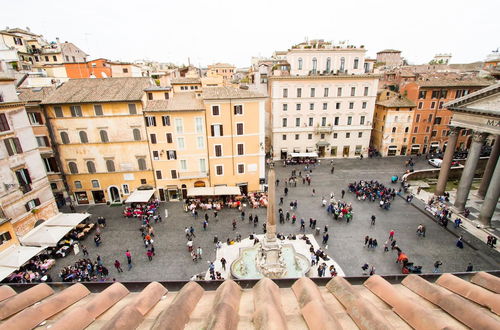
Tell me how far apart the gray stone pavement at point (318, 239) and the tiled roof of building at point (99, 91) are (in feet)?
36.0

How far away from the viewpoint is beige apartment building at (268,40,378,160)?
3597cm

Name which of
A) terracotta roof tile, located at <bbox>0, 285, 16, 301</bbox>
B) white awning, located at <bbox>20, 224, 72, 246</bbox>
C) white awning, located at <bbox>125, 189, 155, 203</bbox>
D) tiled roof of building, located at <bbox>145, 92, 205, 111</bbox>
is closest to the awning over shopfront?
white awning, located at <bbox>125, 189, 155, 203</bbox>

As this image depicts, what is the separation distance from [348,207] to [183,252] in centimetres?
1534

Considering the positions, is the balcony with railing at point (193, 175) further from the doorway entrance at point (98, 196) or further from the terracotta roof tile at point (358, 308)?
the terracotta roof tile at point (358, 308)

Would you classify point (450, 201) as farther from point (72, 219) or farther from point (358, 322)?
point (72, 219)

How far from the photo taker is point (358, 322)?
11.9 feet

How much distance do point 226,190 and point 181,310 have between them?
23137 millimetres

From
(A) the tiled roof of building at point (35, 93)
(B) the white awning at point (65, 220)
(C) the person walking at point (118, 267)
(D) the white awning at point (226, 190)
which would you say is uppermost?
(A) the tiled roof of building at point (35, 93)

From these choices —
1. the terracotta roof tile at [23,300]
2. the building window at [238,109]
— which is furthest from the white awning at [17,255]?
the building window at [238,109]

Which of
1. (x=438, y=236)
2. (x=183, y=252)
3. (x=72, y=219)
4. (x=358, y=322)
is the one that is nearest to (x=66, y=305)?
(x=358, y=322)

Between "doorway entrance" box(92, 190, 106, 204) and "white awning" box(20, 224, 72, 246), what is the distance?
23.2ft

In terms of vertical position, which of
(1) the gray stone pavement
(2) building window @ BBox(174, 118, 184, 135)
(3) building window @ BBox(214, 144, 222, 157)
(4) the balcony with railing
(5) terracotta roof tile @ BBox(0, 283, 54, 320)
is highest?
(5) terracotta roof tile @ BBox(0, 283, 54, 320)

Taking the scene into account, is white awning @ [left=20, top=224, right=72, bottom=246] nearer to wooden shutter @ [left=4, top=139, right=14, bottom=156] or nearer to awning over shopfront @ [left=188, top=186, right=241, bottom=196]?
wooden shutter @ [left=4, top=139, right=14, bottom=156]

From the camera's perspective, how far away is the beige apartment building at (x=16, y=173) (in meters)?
18.1
